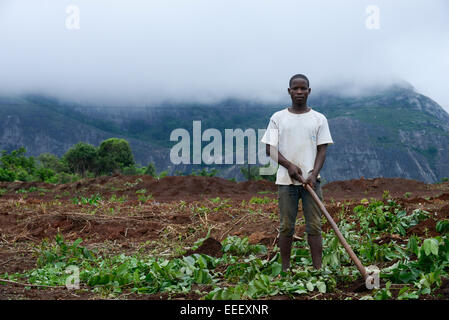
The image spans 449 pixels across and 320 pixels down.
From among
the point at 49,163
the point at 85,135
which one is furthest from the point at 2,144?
the point at 49,163

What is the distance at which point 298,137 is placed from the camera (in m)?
3.68

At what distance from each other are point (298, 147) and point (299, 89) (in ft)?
1.53

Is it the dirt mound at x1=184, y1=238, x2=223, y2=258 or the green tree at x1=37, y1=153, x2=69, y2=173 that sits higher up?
the dirt mound at x1=184, y1=238, x2=223, y2=258

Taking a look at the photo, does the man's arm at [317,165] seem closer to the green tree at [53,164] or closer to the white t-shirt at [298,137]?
the white t-shirt at [298,137]

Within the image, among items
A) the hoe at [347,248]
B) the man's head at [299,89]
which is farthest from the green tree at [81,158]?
the hoe at [347,248]

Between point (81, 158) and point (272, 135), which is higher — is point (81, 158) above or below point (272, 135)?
below

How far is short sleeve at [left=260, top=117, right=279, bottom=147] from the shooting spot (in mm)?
3688

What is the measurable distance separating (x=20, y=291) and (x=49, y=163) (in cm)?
4251

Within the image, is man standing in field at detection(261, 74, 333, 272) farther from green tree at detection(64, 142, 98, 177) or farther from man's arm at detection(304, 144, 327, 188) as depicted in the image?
green tree at detection(64, 142, 98, 177)

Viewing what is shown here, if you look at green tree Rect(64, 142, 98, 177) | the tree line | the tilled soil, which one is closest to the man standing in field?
the tilled soil

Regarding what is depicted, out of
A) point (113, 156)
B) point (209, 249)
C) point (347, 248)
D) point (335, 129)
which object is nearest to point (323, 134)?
point (347, 248)

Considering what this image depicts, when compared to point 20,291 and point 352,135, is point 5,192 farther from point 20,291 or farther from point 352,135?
point 352,135

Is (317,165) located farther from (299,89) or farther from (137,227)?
(137,227)
